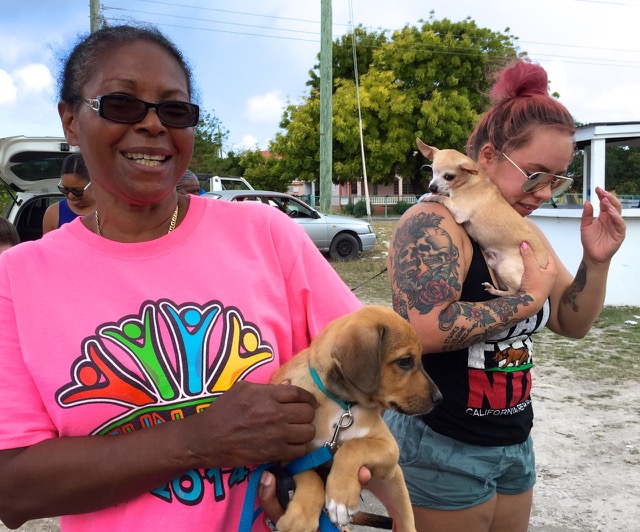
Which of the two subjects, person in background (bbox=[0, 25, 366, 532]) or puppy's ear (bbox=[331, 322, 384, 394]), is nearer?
person in background (bbox=[0, 25, 366, 532])

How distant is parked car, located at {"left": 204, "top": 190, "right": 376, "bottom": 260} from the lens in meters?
15.4

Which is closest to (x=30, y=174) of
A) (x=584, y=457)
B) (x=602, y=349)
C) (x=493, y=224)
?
(x=493, y=224)

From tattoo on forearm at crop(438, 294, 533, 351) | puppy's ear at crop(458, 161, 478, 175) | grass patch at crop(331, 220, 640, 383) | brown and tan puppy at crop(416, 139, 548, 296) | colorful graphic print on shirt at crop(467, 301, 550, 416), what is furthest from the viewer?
grass patch at crop(331, 220, 640, 383)

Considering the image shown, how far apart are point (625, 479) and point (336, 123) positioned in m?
29.3

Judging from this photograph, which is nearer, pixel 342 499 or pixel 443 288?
pixel 342 499

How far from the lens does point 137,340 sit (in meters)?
1.43

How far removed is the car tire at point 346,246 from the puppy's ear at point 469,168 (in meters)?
12.9

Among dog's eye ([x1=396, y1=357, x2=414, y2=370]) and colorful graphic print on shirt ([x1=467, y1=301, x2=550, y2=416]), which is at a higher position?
dog's eye ([x1=396, y1=357, x2=414, y2=370])

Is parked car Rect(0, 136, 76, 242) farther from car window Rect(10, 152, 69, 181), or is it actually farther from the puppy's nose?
Result: the puppy's nose

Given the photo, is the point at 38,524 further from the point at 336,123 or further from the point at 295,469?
the point at 336,123

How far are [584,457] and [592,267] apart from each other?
2950 mm

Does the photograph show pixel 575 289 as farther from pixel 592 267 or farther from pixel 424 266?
pixel 424 266

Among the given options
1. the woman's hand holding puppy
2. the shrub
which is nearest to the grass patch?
the woman's hand holding puppy

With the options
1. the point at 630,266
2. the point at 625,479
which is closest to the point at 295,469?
the point at 625,479
